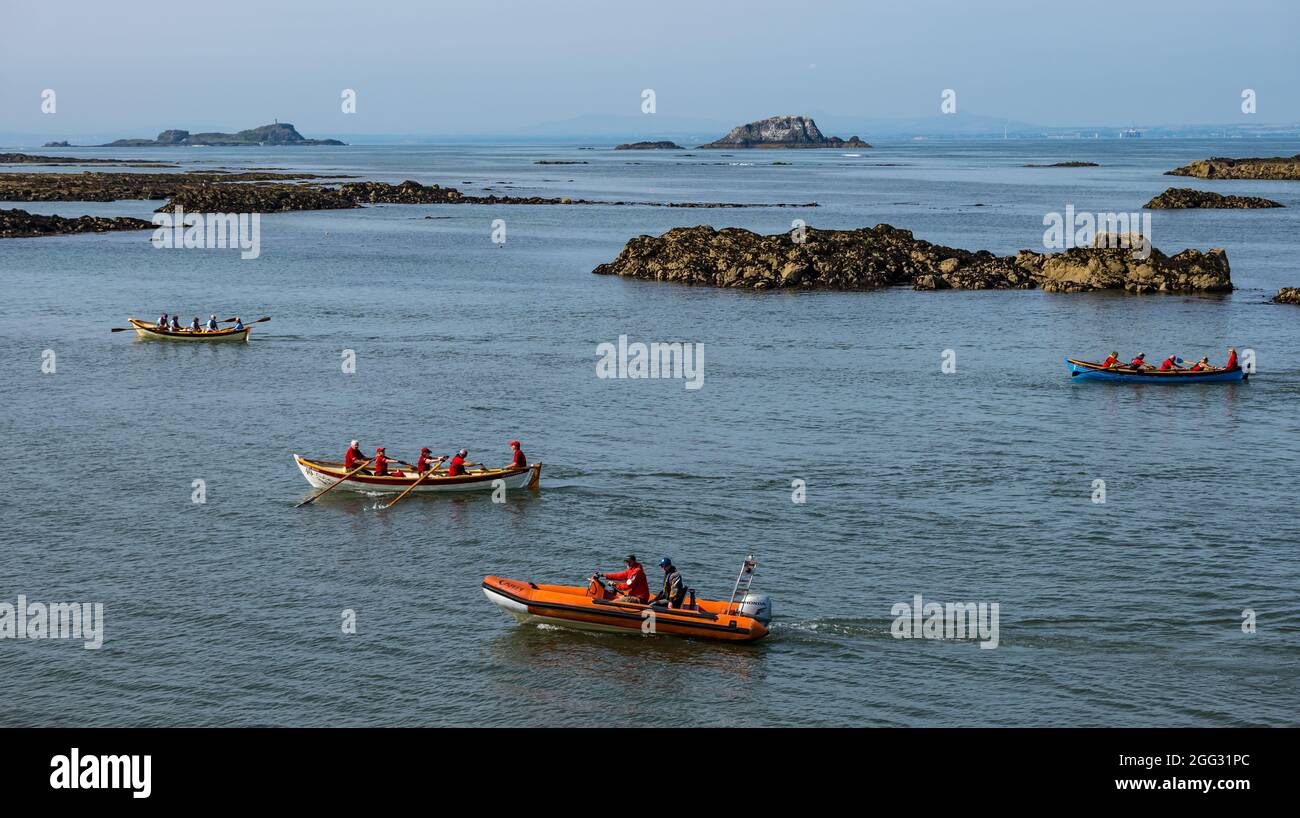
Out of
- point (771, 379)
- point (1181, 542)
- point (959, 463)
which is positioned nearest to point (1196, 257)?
point (771, 379)

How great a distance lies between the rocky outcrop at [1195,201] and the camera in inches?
5723

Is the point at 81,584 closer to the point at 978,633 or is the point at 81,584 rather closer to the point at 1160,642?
the point at 978,633

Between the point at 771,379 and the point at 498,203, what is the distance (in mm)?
112049

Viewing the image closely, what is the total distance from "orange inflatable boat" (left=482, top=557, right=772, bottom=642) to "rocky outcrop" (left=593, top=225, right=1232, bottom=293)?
5793 centimetres

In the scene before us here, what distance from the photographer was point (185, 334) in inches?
2571

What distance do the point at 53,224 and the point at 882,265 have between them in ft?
264

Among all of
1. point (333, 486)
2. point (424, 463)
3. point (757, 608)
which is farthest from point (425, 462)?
point (757, 608)

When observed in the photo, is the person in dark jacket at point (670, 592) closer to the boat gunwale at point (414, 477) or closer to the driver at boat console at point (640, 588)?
the driver at boat console at point (640, 588)

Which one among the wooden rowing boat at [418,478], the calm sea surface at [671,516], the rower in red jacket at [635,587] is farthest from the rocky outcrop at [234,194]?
the rower in red jacket at [635,587]

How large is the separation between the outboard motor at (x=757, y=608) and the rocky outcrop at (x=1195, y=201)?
129962 millimetres

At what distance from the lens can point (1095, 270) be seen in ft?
275

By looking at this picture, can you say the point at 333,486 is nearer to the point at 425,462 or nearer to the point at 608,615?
the point at 425,462

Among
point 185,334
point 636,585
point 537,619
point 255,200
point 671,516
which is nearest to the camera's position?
point 636,585

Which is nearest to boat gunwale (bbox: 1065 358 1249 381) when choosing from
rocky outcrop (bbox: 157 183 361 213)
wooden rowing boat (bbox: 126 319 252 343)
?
wooden rowing boat (bbox: 126 319 252 343)
